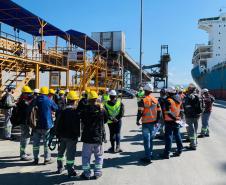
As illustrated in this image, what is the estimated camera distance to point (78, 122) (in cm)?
617

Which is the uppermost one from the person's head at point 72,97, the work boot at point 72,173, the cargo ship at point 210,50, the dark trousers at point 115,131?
the cargo ship at point 210,50

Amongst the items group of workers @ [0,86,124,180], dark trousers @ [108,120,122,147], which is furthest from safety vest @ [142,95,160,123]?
group of workers @ [0,86,124,180]

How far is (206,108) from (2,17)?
41.6ft

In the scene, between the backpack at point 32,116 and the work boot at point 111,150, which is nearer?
the backpack at point 32,116

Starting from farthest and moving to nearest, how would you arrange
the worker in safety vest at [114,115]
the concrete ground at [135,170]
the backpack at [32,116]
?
1. the worker in safety vest at [114,115]
2. the backpack at [32,116]
3. the concrete ground at [135,170]

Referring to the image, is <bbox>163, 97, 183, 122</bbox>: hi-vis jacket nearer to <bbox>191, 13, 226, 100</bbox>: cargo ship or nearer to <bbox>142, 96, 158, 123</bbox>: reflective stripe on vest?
<bbox>142, 96, 158, 123</bbox>: reflective stripe on vest

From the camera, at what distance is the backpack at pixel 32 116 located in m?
7.04

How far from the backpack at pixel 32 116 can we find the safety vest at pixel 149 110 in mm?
2563

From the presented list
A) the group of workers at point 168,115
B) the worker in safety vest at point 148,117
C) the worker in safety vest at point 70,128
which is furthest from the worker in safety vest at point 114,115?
the worker in safety vest at point 70,128

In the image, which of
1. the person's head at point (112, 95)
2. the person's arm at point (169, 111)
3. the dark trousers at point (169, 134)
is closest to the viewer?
the dark trousers at point (169, 134)

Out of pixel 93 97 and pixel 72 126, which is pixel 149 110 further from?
pixel 72 126

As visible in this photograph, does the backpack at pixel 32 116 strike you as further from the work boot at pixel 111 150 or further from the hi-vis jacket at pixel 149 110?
the hi-vis jacket at pixel 149 110

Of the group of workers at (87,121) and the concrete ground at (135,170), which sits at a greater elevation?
the group of workers at (87,121)

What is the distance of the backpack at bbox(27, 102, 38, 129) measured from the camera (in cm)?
704
